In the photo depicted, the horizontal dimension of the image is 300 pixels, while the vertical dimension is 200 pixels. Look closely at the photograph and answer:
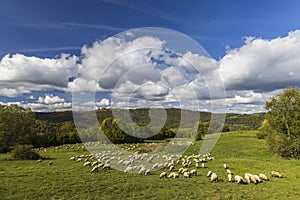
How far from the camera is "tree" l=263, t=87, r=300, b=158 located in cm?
2877

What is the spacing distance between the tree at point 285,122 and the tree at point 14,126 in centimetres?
3787

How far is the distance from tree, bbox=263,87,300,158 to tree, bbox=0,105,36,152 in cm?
3787

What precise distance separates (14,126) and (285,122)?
132ft

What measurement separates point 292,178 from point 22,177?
18.3 metres

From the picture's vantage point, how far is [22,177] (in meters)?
17.8

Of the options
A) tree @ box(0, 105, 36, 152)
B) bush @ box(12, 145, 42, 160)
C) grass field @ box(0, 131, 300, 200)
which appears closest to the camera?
grass field @ box(0, 131, 300, 200)

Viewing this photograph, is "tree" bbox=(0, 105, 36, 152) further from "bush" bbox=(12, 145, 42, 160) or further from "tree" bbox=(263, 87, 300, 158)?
"tree" bbox=(263, 87, 300, 158)

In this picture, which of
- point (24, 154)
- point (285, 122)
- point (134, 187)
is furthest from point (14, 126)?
point (285, 122)

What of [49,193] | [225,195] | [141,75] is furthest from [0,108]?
[225,195]

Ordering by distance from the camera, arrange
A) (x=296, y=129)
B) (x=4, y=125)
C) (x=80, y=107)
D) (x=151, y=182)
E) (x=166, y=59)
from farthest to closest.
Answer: (x=4, y=125), (x=296, y=129), (x=166, y=59), (x=80, y=107), (x=151, y=182)

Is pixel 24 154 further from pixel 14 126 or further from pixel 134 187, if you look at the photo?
pixel 134 187

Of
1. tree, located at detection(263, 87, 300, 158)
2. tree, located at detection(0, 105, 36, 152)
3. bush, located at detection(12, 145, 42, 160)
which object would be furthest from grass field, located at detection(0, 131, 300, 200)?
tree, located at detection(0, 105, 36, 152)

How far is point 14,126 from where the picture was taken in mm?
42594

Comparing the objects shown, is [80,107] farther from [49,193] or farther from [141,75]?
[49,193]
